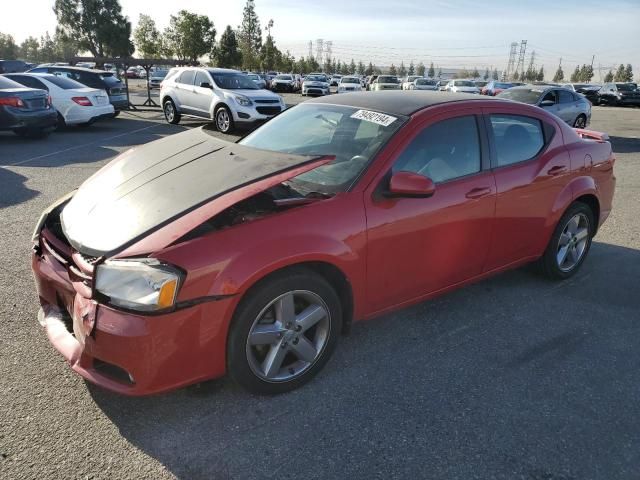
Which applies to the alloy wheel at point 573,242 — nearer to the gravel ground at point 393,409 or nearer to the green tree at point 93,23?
the gravel ground at point 393,409

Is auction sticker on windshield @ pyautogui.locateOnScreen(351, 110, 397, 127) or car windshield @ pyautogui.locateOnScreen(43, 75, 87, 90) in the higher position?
car windshield @ pyautogui.locateOnScreen(43, 75, 87, 90)

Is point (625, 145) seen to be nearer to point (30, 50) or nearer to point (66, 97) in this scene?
point (66, 97)

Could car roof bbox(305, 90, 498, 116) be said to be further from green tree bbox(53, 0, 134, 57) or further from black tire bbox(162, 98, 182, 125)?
green tree bbox(53, 0, 134, 57)

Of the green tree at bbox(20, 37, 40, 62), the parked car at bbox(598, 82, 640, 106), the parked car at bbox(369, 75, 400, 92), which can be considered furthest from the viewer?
the green tree at bbox(20, 37, 40, 62)

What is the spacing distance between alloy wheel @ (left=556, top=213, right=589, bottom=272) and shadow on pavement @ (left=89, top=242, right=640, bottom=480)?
2.60 ft

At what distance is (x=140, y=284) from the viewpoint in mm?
2279

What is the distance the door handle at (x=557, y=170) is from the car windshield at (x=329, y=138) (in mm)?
1518

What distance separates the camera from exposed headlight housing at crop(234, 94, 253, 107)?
1330 centimetres

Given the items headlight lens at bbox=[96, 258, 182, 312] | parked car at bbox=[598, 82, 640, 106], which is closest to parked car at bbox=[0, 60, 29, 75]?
headlight lens at bbox=[96, 258, 182, 312]

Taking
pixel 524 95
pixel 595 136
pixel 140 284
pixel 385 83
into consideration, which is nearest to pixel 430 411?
pixel 140 284

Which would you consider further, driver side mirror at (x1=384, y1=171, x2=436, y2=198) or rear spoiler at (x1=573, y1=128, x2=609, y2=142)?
rear spoiler at (x1=573, y1=128, x2=609, y2=142)

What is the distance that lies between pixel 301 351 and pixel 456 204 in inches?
55.6

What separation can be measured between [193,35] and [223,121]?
30403 mm

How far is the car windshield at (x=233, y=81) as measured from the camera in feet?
46.6
